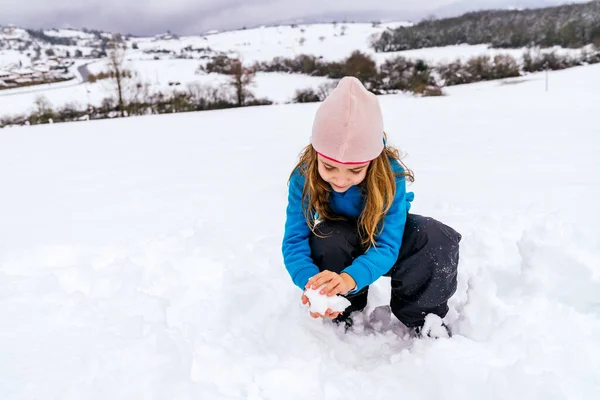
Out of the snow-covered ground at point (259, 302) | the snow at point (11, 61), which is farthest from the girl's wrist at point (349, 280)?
the snow at point (11, 61)

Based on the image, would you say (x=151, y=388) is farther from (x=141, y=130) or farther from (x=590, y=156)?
(x=141, y=130)

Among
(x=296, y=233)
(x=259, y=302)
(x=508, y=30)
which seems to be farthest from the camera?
(x=508, y=30)

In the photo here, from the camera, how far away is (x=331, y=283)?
4.13 feet

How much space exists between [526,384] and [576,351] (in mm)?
285

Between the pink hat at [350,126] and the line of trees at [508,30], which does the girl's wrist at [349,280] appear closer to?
the pink hat at [350,126]

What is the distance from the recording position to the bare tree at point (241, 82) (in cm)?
2581

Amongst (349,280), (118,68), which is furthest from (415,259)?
(118,68)

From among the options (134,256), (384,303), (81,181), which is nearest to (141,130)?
(81,181)

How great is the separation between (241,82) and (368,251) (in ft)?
85.8

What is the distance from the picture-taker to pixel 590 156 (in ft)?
11.8

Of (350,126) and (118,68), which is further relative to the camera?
(118,68)

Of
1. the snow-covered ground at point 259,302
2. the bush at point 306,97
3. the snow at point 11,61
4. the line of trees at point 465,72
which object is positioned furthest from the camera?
the snow at point 11,61

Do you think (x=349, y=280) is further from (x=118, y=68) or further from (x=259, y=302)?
(x=118, y=68)

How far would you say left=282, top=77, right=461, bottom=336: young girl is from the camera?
1.25 metres
